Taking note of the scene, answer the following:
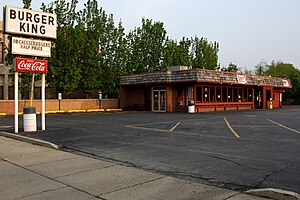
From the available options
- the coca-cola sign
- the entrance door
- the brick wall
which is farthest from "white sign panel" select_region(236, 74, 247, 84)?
the coca-cola sign

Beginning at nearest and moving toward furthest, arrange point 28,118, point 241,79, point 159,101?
point 28,118
point 159,101
point 241,79

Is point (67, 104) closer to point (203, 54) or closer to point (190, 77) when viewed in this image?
point (190, 77)

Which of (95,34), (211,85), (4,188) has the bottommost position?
(4,188)

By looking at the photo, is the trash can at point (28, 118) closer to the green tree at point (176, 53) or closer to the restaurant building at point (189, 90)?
the restaurant building at point (189, 90)

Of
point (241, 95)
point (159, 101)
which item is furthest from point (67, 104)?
point (241, 95)

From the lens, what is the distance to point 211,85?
32.8 metres

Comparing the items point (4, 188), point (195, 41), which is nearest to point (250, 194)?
point (4, 188)

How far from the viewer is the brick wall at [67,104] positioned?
98.3ft

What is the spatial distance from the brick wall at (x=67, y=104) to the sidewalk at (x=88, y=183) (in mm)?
23379

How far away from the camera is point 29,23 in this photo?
48.6ft

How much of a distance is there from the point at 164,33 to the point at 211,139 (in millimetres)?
35452

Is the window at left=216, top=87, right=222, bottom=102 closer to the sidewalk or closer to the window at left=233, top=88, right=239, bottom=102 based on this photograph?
the window at left=233, top=88, right=239, bottom=102

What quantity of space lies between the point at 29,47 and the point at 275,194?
13.1m

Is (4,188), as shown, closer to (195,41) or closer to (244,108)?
(244,108)
